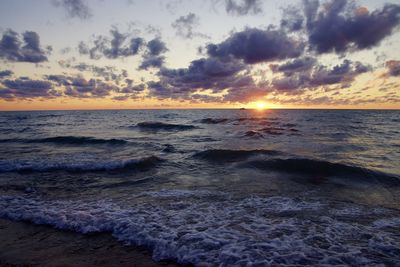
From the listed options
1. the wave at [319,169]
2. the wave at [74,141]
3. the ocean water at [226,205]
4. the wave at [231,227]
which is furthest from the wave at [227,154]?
the wave at [74,141]

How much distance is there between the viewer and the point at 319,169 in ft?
42.6

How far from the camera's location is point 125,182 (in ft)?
36.1

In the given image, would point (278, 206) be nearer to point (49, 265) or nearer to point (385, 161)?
point (49, 265)

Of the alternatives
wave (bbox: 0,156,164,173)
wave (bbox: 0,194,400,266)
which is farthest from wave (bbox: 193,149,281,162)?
wave (bbox: 0,194,400,266)

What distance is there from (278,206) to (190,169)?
20.5 feet

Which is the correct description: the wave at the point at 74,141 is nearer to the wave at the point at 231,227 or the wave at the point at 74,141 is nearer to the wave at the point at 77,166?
the wave at the point at 77,166

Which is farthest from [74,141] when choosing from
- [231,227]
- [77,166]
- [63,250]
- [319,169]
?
[231,227]

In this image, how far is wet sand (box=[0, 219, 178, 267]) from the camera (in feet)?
16.6

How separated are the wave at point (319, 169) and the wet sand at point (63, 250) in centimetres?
874

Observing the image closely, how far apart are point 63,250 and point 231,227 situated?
3843 mm

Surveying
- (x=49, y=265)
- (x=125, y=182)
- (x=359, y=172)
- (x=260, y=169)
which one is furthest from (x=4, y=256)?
(x=359, y=172)

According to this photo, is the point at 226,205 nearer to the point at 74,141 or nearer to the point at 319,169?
the point at 319,169

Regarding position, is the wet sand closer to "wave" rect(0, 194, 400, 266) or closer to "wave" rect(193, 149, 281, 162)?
"wave" rect(0, 194, 400, 266)

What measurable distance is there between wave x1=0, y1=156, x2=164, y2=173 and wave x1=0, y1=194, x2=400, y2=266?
183 inches
